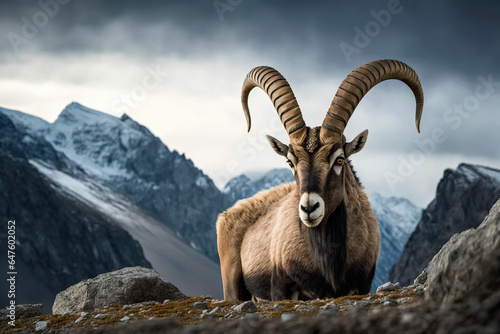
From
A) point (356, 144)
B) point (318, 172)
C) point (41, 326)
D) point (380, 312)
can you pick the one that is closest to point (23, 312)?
point (41, 326)

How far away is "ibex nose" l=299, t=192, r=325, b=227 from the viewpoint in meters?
10.9

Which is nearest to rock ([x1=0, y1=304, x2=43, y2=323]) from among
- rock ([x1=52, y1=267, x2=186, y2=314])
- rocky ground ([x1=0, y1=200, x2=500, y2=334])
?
rock ([x1=52, y1=267, x2=186, y2=314])

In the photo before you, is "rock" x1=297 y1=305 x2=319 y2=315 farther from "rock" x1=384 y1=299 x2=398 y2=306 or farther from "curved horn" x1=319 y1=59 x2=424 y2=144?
"curved horn" x1=319 y1=59 x2=424 y2=144

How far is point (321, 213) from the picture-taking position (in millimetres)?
10969

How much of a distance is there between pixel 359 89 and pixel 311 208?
408cm

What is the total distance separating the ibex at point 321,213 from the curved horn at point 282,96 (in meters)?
0.03

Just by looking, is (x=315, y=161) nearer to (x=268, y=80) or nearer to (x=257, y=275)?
(x=268, y=80)

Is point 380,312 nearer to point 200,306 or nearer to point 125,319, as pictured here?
point 200,306

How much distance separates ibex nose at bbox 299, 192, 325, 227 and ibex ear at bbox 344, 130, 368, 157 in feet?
6.63

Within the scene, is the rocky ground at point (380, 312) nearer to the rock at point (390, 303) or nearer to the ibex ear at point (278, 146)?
the rock at point (390, 303)

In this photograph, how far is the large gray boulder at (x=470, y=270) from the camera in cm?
515

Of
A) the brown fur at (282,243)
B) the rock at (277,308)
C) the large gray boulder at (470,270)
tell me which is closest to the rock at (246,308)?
the rock at (277,308)

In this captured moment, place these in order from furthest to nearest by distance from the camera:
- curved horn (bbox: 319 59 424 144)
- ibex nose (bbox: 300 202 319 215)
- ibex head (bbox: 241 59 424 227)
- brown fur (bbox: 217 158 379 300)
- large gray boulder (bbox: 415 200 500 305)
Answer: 1. brown fur (bbox: 217 158 379 300)
2. curved horn (bbox: 319 59 424 144)
3. ibex head (bbox: 241 59 424 227)
4. ibex nose (bbox: 300 202 319 215)
5. large gray boulder (bbox: 415 200 500 305)

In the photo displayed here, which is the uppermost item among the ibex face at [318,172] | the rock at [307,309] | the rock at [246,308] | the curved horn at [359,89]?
the curved horn at [359,89]
